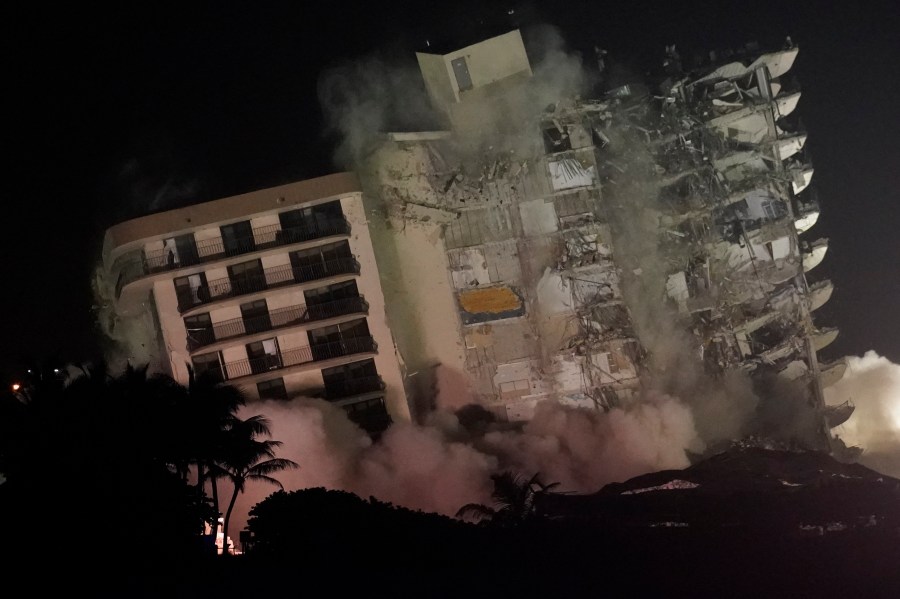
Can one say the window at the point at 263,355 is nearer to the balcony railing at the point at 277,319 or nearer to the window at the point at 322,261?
the balcony railing at the point at 277,319

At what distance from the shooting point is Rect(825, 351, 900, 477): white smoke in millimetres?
68812

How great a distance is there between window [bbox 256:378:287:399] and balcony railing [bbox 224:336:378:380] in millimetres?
647

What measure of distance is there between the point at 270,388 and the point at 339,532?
798 inches

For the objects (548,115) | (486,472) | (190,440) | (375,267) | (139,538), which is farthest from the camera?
(548,115)

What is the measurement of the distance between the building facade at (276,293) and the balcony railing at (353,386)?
49 mm

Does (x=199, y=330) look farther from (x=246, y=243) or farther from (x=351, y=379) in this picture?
(x=351, y=379)

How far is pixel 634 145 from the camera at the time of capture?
6038 centimetres

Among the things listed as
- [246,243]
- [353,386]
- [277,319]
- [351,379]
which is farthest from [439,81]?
[353,386]

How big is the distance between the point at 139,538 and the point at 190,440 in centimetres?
600

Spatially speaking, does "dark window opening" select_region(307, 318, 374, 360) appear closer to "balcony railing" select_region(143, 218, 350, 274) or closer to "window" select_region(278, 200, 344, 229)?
"balcony railing" select_region(143, 218, 350, 274)

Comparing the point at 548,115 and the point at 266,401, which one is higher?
the point at 548,115

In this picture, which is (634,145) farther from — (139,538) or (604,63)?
(139,538)

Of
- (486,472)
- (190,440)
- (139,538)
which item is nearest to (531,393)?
(486,472)

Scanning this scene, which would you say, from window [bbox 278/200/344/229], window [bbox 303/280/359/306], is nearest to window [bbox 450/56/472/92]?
window [bbox 278/200/344/229]
